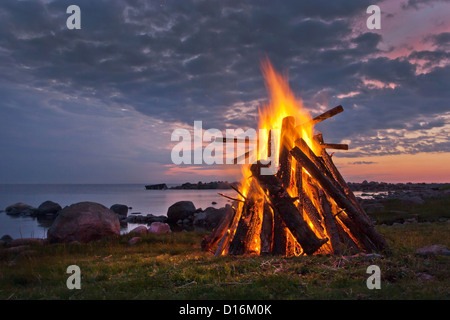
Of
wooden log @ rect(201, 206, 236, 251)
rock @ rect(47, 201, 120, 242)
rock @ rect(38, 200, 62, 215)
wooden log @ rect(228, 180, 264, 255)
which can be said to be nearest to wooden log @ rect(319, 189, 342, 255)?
wooden log @ rect(228, 180, 264, 255)

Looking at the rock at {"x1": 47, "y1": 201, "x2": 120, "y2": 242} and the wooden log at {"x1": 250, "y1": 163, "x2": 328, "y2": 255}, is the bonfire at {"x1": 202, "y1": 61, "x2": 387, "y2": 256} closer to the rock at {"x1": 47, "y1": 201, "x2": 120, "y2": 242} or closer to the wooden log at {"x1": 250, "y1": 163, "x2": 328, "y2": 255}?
the wooden log at {"x1": 250, "y1": 163, "x2": 328, "y2": 255}

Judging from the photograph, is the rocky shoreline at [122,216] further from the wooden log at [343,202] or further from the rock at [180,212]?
the wooden log at [343,202]

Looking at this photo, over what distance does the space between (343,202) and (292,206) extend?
1363 millimetres

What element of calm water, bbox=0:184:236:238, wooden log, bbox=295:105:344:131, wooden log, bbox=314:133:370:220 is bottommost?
calm water, bbox=0:184:236:238

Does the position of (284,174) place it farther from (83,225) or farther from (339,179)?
(83,225)

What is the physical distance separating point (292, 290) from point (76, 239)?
11.3 metres

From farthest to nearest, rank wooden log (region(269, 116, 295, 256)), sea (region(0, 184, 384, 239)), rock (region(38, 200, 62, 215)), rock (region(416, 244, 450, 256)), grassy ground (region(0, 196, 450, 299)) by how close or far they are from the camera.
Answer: rock (region(38, 200, 62, 215)) < sea (region(0, 184, 384, 239)) < wooden log (region(269, 116, 295, 256)) < rock (region(416, 244, 450, 256)) < grassy ground (region(0, 196, 450, 299))

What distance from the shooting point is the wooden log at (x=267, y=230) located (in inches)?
301

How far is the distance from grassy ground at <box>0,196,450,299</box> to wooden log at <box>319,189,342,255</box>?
0.85 meters

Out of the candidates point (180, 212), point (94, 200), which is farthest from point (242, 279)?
point (94, 200)

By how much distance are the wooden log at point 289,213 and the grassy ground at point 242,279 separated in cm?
57

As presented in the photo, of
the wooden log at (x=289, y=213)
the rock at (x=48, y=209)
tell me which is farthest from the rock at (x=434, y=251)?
the rock at (x=48, y=209)

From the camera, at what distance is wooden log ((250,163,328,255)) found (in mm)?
7246
